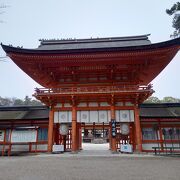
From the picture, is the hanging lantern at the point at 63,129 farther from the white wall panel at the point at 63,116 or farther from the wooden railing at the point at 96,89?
the wooden railing at the point at 96,89

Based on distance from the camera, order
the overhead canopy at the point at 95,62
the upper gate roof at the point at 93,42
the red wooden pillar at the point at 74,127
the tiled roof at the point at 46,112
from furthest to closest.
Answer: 1. the upper gate roof at the point at 93,42
2. the tiled roof at the point at 46,112
3. the red wooden pillar at the point at 74,127
4. the overhead canopy at the point at 95,62

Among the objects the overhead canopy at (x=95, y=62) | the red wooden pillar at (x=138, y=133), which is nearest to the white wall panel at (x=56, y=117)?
the overhead canopy at (x=95, y=62)

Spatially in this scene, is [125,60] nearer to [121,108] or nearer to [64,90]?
[121,108]

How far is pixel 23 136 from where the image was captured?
726 inches

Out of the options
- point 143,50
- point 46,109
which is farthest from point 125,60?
point 46,109

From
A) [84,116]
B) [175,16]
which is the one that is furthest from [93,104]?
[175,16]

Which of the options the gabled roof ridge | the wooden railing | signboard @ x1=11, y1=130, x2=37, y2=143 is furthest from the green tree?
signboard @ x1=11, y1=130, x2=37, y2=143

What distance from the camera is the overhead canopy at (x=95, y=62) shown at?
16.9 meters

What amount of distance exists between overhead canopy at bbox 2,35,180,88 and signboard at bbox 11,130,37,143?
554 centimetres

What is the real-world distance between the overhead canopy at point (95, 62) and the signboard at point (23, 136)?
554cm

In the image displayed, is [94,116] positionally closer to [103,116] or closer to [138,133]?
[103,116]

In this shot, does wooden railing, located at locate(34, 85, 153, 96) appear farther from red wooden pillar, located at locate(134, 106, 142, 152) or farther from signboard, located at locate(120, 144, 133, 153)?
signboard, located at locate(120, 144, 133, 153)

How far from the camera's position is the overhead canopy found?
1691 cm

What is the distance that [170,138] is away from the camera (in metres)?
18.7
